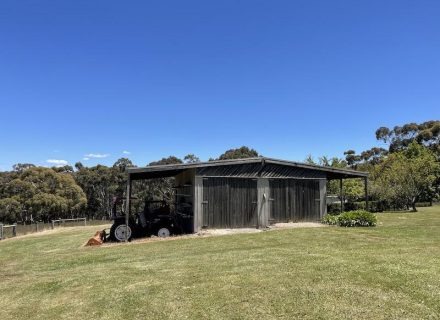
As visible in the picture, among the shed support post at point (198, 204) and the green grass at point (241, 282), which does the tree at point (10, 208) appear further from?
the green grass at point (241, 282)

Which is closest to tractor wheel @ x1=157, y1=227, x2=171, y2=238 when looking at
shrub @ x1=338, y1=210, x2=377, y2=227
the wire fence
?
shrub @ x1=338, y1=210, x2=377, y2=227

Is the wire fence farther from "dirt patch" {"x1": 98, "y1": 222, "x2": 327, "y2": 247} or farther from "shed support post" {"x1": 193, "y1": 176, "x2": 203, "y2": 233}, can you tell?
"shed support post" {"x1": 193, "y1": 176, "x2": 203, "y2": 233}

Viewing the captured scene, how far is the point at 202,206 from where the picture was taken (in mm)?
17328

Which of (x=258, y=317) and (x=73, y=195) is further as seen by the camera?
(x=73, y=195)

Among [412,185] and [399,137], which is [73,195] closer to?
[412,185]

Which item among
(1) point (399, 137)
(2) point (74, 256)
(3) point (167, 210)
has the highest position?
(1) point (399, 137)

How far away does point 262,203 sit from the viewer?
18156mm

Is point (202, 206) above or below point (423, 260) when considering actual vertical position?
above

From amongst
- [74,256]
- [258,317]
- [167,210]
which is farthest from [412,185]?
[258,317]

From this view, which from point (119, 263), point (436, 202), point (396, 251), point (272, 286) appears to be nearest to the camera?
point (272, 286)

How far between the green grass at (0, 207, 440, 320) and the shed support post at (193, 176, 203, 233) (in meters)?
4.39

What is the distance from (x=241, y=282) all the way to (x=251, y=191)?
34.4ft

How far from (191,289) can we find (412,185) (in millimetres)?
31979

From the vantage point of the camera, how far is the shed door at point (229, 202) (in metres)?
17.4
